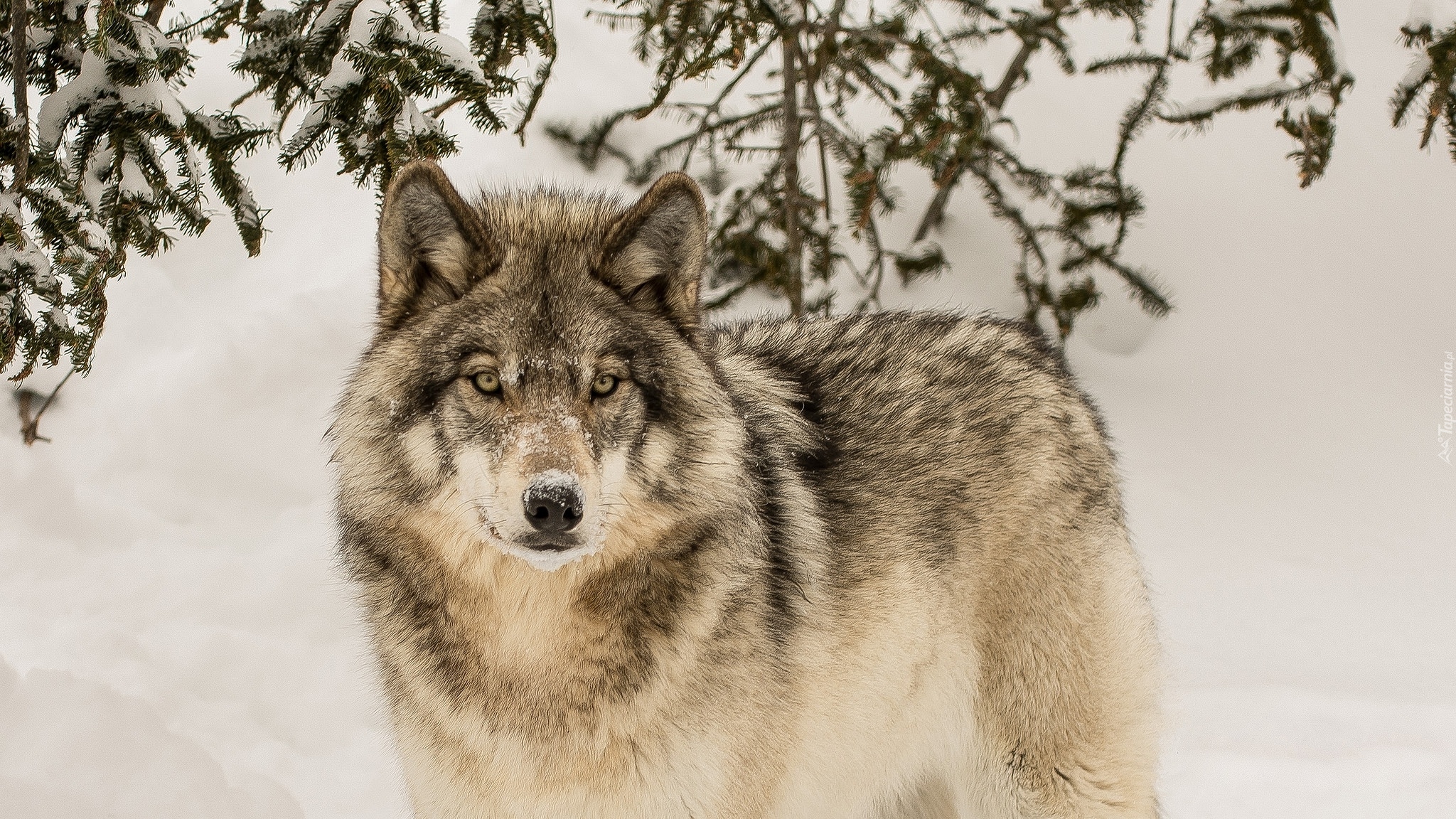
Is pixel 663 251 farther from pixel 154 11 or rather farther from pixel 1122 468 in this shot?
pixel 1122 468

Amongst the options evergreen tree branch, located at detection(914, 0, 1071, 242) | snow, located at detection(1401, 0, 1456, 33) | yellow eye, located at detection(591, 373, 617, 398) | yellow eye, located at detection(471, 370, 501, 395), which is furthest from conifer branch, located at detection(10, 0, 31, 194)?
snow, located at detection(1401, 0, 1456, 33)

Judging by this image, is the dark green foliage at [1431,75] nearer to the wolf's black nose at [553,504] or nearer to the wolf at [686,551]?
the wolf at [686,551]

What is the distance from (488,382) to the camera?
99.3 inches

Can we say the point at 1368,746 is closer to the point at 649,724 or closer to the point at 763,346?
the point at 763,346

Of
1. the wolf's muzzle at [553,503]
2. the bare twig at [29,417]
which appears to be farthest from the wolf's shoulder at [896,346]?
the bare twig at [29,417]

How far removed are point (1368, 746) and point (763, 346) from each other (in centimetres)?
320

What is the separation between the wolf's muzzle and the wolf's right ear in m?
0.64

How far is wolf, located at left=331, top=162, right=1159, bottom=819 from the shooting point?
2570 millimetres

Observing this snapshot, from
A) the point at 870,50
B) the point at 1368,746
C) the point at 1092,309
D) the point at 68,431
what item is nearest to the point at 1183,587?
the point at 1368,746

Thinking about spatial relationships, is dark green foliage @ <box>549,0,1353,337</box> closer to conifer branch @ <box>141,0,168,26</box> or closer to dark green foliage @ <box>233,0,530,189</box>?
dark green foliage @ <box>233,0,530,189</box>

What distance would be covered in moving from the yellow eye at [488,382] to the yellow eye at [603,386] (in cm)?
21

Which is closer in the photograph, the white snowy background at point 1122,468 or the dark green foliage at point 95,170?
the dark green foliage at point 95,170

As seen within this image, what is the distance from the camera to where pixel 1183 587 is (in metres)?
5.93

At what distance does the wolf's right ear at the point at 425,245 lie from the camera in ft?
8.43
